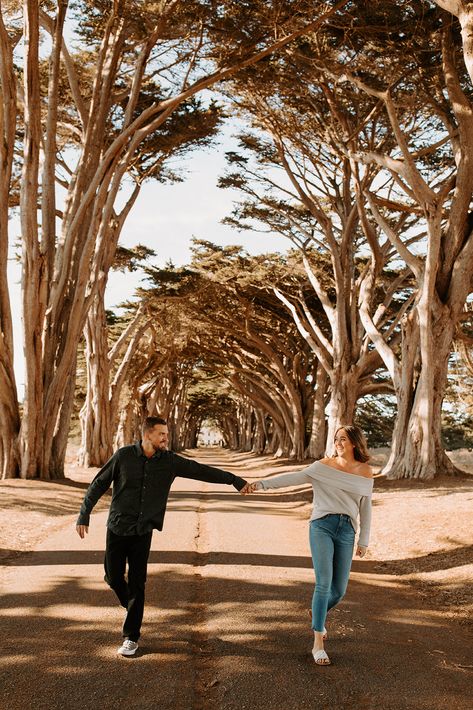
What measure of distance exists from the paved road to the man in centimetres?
34

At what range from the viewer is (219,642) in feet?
15.4

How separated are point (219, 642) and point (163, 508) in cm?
92

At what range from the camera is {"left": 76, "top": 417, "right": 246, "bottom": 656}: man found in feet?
14.9

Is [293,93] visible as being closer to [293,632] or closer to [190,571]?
[190,571]

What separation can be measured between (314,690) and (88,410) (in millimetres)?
18971

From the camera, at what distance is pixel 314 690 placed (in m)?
3.94

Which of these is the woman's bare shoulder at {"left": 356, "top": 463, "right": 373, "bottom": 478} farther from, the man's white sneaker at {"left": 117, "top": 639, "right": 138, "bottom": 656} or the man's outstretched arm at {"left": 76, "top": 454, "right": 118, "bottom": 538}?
the man's white sneaker at {"left": 117, "top": 639, "right": 138, "bottom": 656}

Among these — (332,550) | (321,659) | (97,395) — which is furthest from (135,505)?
(97,395)

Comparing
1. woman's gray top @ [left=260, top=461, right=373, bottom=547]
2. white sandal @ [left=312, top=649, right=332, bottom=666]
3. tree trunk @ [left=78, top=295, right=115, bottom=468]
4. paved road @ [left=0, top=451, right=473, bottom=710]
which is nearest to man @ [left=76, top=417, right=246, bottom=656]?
paved road @ [left=0, top=451, right=473, bottom=710]

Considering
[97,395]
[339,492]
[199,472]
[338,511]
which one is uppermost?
[97,395]

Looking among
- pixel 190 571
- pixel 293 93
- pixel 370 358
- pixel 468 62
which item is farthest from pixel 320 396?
pixel 190 571

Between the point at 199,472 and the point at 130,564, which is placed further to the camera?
the point at 199,472

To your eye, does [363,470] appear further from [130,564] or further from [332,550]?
[130,564]

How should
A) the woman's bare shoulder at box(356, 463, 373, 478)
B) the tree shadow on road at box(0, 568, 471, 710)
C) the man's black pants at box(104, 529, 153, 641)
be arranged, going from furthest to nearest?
the woman's bare shoulder at box(356, 463, 373, 478)
the man's black pants at box(104, 529, 153, 641)
the tree shadow on road at box(0, 568, 471, 710)
